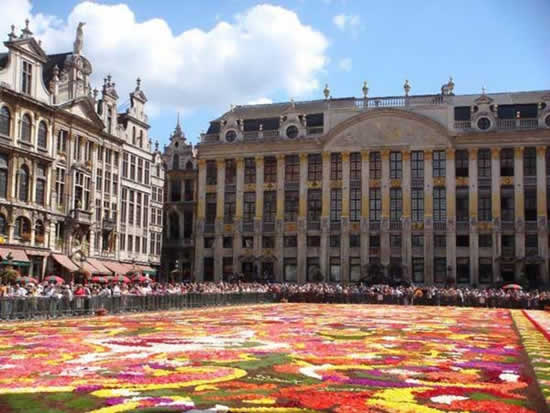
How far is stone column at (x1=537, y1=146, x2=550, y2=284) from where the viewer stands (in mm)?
57562

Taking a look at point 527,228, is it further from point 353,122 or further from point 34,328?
point 34,328

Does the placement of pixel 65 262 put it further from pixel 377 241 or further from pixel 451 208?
pixel 451 208

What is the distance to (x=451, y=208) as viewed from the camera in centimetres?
6097

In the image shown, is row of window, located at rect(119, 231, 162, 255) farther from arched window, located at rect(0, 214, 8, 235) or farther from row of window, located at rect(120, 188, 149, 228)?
arched window, located at rect(0, 214, 8, 235)

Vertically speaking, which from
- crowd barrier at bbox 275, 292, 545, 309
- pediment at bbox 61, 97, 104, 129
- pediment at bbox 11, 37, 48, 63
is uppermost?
pediment at bbox 11, 37, 48, 63

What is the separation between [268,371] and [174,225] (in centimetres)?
6115

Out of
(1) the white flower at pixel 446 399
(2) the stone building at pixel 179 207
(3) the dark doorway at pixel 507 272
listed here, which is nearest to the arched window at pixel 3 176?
(2) the stone building at pixel 179 207

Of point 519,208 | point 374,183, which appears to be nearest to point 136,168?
point 374,183

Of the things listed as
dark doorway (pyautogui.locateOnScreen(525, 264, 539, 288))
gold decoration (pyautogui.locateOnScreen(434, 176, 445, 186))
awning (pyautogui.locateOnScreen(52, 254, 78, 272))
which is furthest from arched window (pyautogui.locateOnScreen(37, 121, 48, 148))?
dark doorway (pyautogui.locateOnScreen(525, 264, 539, 288))

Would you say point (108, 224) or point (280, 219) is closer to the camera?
point (108, 224)

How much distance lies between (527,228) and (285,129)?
2326 cm

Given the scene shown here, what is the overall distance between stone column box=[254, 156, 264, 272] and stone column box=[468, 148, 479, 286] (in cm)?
1876

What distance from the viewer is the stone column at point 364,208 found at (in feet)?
204

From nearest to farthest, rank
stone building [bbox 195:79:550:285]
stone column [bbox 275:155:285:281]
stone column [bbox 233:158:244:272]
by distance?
stone building [bbox 195:79:550:285], stone column [bbox 275:155:285:281], stone column [bbox 233:158:244:272]
